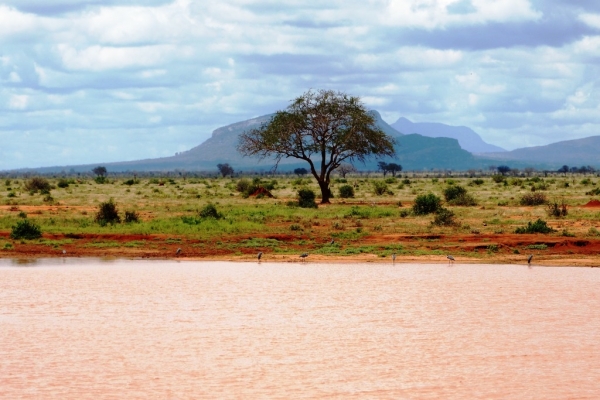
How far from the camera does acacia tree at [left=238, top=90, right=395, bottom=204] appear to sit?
56.4 m

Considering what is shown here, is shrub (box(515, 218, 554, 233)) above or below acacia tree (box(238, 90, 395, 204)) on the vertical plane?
below

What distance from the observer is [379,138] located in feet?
190

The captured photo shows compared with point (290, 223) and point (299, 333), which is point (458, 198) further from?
point (299, 333)

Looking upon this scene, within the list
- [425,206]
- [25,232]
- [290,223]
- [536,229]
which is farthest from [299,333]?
[425,206]

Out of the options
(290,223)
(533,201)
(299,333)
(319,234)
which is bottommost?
(299,333)

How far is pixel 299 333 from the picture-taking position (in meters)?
18.0

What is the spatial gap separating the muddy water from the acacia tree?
29.7 meters

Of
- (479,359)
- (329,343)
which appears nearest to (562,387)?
(479,359)

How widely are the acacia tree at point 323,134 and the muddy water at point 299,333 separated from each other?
1168 inches

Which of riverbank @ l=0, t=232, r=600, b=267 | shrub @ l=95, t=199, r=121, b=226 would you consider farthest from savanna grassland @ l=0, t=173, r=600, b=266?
shrub @ l=95, t=199, r=121, b=226

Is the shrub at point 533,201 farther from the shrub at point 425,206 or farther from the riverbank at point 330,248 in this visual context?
the riverbank at point 330,248

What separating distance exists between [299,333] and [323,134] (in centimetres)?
3887

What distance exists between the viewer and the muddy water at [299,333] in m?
14.2

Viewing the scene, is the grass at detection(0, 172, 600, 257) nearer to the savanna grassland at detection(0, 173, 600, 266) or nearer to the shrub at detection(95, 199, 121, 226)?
the savanna grassland at detection(0, 173, 600, 266)
